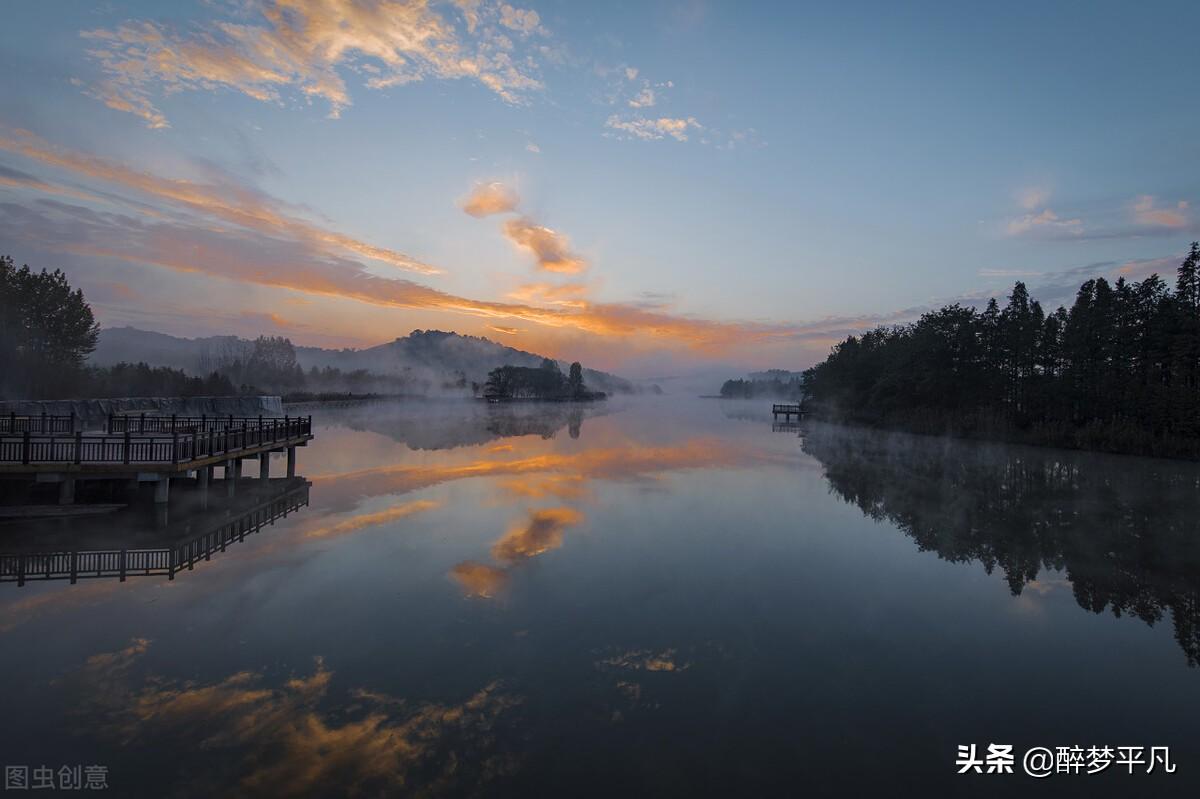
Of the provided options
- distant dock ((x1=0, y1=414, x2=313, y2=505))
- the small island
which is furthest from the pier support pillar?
the small island

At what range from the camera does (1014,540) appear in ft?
54.2

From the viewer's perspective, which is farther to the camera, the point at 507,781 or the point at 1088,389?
the point at 1088,389

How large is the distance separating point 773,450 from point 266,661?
38168 mm

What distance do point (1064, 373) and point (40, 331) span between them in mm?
89489

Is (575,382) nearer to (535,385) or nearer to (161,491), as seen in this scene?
(535,385)

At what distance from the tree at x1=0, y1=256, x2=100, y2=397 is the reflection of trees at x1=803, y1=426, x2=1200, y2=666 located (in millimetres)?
62704

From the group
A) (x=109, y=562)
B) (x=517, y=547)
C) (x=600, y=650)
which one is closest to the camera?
(x=600, y=650)

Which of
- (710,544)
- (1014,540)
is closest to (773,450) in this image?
(1014,540)

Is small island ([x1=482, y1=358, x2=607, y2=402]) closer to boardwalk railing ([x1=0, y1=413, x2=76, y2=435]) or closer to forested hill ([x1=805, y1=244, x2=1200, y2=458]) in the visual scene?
forested hill ([x1=805, y1=244, x2=1200, y2=458])

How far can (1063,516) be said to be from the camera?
19.7 meters

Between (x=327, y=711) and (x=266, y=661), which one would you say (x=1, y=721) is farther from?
(x=327, y=711)

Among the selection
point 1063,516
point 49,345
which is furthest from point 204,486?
point 49,345

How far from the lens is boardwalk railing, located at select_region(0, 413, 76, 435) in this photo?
2017 cm

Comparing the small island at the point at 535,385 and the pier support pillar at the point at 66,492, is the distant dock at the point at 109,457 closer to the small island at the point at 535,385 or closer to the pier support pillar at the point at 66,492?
the pier support pillar at the point at 66,492
